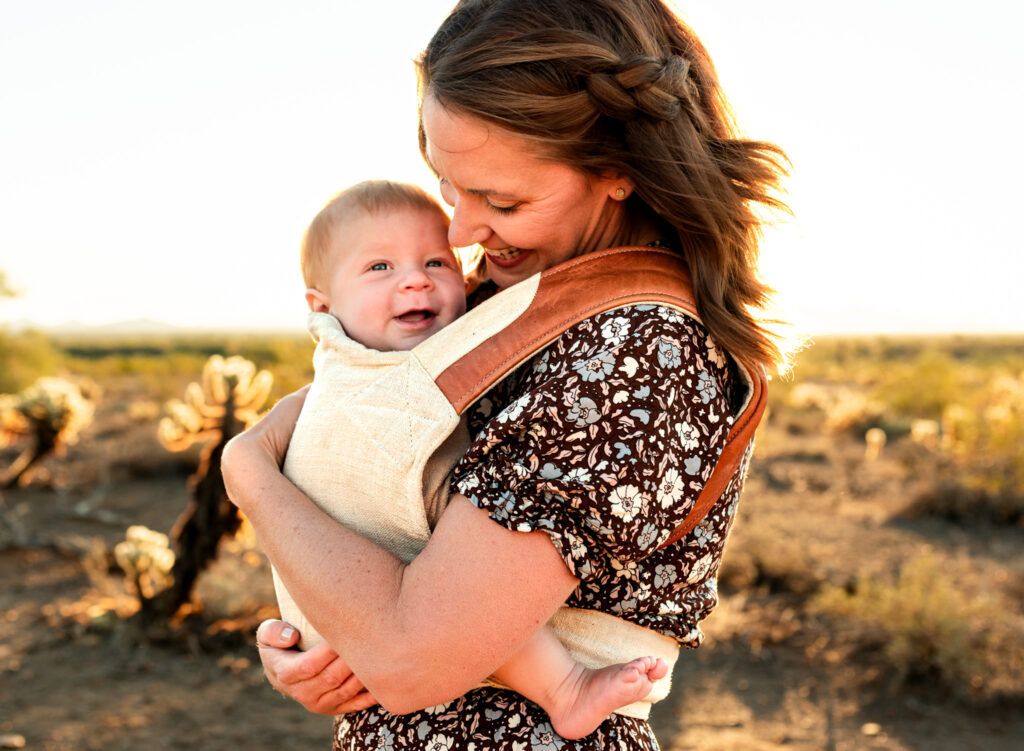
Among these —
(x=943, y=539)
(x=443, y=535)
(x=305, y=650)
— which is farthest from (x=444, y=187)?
(x=943, y=539)

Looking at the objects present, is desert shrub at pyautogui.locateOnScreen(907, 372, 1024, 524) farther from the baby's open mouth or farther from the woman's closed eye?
the woman's closed eye

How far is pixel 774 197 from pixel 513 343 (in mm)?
626

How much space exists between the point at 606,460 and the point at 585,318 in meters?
0.28

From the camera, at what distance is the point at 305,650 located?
1896 millimetres

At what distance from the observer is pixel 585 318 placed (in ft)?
5.36

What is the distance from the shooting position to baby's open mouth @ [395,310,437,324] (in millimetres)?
2171

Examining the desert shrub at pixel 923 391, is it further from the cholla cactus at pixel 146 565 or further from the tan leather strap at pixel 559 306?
the tan leather strap at pixel 559 306

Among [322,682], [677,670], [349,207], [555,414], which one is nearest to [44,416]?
[677,670]

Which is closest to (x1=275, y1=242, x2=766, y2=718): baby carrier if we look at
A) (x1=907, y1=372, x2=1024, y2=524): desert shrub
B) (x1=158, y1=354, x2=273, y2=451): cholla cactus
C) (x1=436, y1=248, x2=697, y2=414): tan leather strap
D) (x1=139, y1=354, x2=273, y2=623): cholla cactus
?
(x1=436, y1=248, x2=697, y2=414): tan leather strap

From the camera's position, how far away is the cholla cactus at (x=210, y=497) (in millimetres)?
6039

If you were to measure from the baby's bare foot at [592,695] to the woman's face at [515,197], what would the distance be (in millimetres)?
814

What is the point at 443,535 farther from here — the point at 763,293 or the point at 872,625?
the point at 872,625

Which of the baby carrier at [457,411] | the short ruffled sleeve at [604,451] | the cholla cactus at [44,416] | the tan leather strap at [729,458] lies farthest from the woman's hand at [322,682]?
the cholla cactus at [44,416]

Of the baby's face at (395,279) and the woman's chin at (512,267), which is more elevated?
the woman's chin at (512,267)
